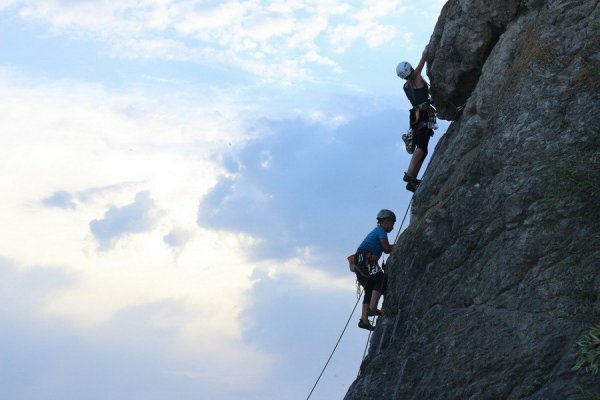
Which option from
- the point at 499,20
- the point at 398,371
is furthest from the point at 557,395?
the point at 499,20

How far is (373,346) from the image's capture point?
16.6 metres

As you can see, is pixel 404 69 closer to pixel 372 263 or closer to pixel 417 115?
pixel 417 115

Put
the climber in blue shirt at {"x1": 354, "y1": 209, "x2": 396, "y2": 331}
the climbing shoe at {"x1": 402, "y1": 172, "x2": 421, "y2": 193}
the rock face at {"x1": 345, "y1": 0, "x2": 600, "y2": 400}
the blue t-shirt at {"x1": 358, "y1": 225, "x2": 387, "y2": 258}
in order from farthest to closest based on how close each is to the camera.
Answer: the climbing shoe at {"x1": 402, "y1": 172, "x2": 421, "y2": 193} < the blue t-shirt at {"x1": 358, "y1": 225, "x2": 387, "y2": 258} < the climber in blue shirt at {"x1": 354, "y1": 209, "x2": 396, "y2": 331} < the rock face at {"x1": 345, "y1": 0, "x2": 600, "y2": 400}

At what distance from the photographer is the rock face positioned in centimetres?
1238

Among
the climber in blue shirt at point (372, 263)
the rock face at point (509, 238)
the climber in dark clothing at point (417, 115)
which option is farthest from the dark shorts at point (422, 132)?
the climber in blue shirt at point (372, 263)

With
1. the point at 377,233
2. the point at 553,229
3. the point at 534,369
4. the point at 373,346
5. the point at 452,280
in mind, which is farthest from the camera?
the point at 377,233

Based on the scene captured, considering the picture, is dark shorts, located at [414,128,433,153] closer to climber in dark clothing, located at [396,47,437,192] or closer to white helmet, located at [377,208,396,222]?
climber in dark clothing, located at [396,47,437,192]

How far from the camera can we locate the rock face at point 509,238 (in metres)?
12.4

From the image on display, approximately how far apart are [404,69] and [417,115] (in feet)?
3.33

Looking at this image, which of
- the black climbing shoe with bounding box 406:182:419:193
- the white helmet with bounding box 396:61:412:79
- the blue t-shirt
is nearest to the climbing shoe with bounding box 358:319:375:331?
the blue t-shirt

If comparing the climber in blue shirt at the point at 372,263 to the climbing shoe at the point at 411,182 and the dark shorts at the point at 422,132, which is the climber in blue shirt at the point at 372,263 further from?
the dark shorts at the point at 422,132

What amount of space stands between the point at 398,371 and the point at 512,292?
8.92ft

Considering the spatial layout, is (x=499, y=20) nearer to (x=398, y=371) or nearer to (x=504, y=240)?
(x=504, y=240)

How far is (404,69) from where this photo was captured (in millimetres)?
18984
